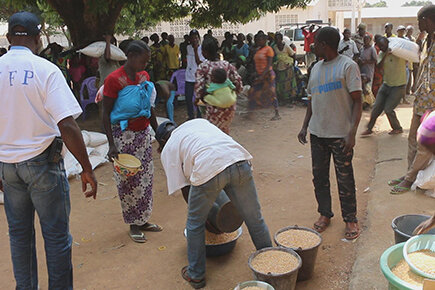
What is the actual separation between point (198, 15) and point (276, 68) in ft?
8.97

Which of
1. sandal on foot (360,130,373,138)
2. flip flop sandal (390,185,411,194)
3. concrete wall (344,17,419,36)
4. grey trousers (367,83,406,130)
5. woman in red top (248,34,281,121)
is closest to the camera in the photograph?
flip flop sandal (390,185,411,194)

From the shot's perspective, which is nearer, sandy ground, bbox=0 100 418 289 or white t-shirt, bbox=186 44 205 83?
sandy ground, bbox=0 100 418 289

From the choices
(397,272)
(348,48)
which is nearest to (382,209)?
(397,272)

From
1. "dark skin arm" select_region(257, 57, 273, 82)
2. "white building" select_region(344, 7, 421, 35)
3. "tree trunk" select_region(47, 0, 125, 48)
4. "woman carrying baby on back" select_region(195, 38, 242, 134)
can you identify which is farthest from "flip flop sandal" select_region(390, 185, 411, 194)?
"white building" select_region(344, 7, 421, 35)

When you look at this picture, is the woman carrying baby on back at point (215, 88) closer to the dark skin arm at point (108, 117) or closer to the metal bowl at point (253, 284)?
the dark skin arm at point (108, 117)

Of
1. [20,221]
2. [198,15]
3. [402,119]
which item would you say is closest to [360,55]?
[402,119]

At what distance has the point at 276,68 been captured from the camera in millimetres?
9875

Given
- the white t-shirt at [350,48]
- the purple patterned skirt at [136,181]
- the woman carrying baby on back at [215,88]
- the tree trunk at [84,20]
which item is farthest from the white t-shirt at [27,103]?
the white t-shirt at [350,48]

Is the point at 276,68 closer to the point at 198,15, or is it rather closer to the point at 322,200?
the point at 198,15

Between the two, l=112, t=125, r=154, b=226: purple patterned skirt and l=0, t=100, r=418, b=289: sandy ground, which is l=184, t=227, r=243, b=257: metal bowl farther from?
l=112, t=125, r=154, b=226: purple patterned skirt

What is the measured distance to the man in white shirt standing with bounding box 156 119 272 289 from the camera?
273 centimetres

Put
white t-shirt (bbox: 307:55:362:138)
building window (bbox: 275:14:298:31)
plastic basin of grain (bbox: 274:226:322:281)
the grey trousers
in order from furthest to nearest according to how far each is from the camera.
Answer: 1. building window (bbox: 275:14:298:31)
2. the grey trousers
3. white t-shirt (bbox: 307:55:362:138)
4. plastic basin of grain (bbox: 274:226:322:281)

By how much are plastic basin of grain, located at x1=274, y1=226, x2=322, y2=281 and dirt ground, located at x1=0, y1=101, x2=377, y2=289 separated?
4.3 inches

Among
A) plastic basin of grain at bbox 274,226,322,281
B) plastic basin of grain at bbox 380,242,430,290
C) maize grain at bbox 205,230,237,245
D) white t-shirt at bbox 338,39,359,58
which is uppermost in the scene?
white t-shirt at bbox 338,39,359,58
